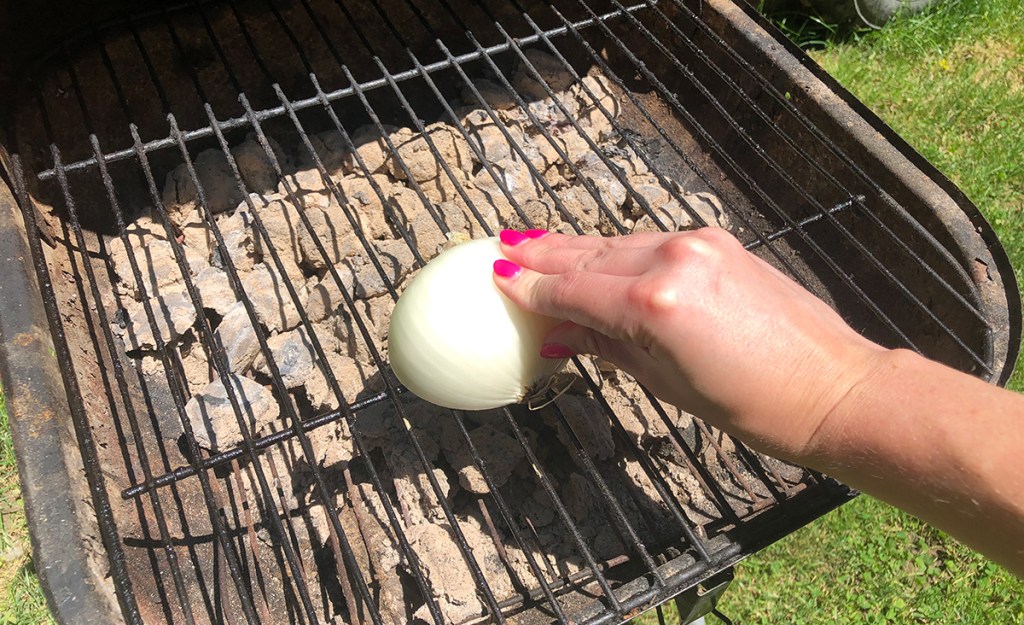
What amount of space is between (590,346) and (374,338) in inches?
27.7

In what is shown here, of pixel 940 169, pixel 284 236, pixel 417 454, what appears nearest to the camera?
pixel 417 454

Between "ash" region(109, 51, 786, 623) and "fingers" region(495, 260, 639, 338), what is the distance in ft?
1.16

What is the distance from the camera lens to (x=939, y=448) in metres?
0.88

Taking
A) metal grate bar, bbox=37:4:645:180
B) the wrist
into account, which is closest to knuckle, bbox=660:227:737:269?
the wrist

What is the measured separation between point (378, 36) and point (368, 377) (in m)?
1.06

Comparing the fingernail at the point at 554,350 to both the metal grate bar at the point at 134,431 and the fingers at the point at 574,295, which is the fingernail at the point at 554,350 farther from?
the metal grate bar at the point at 134,431

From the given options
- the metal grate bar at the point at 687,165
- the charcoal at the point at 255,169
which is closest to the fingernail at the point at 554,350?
the metal grate bar at the point at 687,165

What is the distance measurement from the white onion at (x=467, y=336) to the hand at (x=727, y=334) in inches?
6.7

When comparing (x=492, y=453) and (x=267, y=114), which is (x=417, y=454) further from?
(x=267, y=114)

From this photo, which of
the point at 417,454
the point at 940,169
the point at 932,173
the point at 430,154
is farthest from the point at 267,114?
the point at 940,169

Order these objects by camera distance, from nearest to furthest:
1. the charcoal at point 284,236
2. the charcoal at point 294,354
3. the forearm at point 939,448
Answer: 1. the forearm at point 939,448
2. the charcoal at point 294,354
3. the charcoal at point 284,236

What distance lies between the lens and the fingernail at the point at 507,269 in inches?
45.9

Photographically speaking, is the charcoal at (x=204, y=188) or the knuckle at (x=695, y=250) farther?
the charcoal at (x=204, y=188)

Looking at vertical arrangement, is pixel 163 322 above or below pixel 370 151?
below
